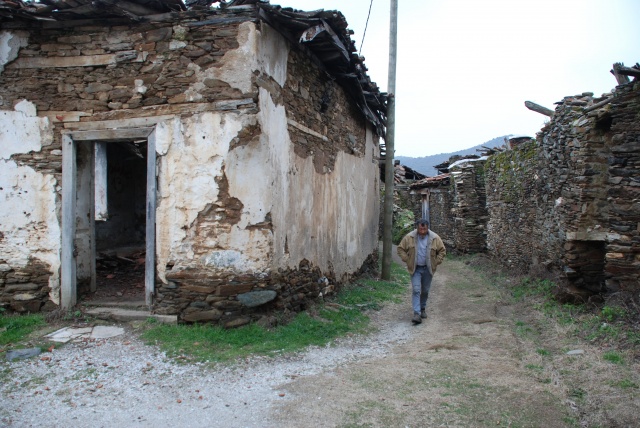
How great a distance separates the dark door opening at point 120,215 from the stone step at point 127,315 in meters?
1.30

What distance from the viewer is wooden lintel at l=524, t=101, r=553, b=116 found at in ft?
26.5

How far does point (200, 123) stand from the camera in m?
5.39

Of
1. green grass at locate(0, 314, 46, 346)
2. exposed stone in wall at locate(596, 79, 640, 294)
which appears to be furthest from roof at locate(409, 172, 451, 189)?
green grass at locate(0, 314, 46, 346)

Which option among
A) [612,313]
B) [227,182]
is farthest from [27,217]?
[612,313]

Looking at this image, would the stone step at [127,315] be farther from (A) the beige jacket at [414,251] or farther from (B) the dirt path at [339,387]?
(A) the beige jacket at [414,251]

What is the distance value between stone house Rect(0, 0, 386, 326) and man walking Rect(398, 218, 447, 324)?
5.57 feet

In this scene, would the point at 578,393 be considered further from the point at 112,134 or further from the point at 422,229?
the point at 112,134

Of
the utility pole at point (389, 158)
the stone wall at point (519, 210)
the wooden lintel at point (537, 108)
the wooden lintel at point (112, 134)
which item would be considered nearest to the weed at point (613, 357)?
the stone wall at point (519, 210)

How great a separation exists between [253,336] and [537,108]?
6610mm

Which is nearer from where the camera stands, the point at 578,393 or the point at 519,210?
the point at 578,393

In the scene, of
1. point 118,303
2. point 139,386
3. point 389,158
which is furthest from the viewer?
point 389,158

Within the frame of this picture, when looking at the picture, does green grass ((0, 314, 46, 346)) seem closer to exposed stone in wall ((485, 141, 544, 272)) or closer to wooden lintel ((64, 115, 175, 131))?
wooden lintel ((64, 115, 175, 131))

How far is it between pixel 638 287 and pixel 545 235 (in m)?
2.93

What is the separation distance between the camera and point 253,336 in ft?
17.0
